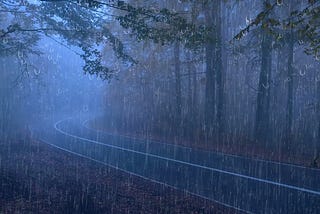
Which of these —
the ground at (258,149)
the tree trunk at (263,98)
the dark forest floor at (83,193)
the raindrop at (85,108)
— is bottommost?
the dark forest floor at (83,193)

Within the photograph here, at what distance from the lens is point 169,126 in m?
26.9

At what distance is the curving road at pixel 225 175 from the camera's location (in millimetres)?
9250

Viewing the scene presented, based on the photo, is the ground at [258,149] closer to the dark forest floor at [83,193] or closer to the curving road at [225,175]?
the curving road at [225,175]

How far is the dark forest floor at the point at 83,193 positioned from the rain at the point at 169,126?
0.04 meters

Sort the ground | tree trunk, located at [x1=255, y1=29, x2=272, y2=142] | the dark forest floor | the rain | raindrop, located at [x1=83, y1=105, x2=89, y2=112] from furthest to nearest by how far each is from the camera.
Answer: raindrop, located at [x1=83, y1=105, x2=89, y2=112]
tree trunk, located at [x1=255, y1=29, x2=272, y2=142]
the ground
the rain
the dark forest floor

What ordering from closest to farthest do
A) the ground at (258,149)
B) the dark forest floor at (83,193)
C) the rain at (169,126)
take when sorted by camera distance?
1. the dark forest floor at (83,193)
2. the rain at (169,126)
3. the ground at (258,149)

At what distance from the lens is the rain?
9.17 metres

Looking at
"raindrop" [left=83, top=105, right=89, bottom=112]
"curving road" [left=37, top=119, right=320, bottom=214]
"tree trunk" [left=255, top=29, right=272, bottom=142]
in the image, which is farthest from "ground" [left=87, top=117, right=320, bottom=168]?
"raindrop" [left=83, top=105, right=89, bottom=112]

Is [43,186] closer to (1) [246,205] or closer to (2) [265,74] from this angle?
(1) [246,205]

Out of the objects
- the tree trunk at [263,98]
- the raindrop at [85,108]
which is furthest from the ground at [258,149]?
the raindrop at [85,108]

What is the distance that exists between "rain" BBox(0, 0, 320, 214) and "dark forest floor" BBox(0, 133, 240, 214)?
0.15 ft

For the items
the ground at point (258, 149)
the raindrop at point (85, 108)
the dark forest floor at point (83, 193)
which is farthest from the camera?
the raindrop at point (85, 108)

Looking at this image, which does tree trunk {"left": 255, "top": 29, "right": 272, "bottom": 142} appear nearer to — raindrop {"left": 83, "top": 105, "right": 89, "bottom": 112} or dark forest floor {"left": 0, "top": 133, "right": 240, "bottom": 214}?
dark forest floor {"left": 0, "top": 133, "right": 240, "bottom": 214}

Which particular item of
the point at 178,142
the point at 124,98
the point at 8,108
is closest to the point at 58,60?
the point at 8,108
